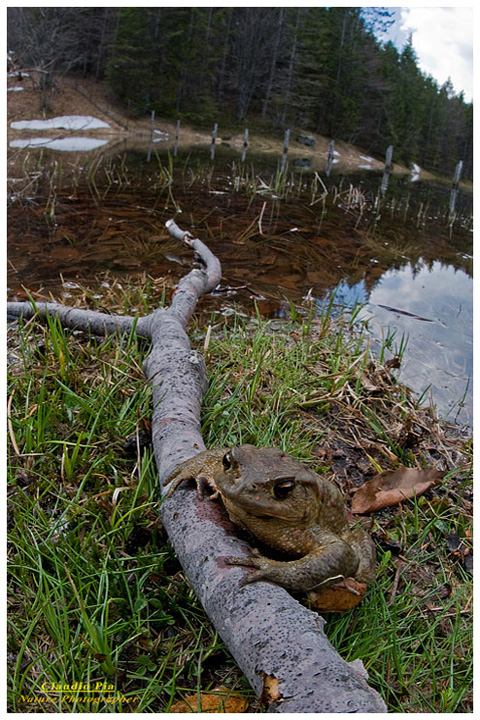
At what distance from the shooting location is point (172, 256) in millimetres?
6750

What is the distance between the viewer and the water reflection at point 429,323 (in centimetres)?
462

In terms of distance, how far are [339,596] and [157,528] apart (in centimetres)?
83

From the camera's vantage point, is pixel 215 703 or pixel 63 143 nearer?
pixel 215 703

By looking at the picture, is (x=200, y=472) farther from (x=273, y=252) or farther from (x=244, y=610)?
(x=273, y=252)

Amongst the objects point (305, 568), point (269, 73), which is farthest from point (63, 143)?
point (269, 73)

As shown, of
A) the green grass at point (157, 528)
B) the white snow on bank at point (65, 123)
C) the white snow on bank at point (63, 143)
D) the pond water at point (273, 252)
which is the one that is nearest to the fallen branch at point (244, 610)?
the green grass at point (157, 528)

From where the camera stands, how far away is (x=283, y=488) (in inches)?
75.3

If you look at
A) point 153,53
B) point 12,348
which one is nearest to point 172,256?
point 12,348

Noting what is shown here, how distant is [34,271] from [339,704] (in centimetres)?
548

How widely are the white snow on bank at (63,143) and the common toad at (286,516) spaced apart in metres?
19.5

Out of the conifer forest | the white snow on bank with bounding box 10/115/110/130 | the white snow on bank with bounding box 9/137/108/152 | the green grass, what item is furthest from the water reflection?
the conifer forest

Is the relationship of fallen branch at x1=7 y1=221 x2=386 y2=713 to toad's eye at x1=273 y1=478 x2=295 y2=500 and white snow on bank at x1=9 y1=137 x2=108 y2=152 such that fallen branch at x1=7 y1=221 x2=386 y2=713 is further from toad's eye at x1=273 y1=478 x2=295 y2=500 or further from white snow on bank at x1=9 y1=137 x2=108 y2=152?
white snow on bank at x1=9 y1=137 x2=108 y2=152

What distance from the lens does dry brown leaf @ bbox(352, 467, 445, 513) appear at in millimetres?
2783

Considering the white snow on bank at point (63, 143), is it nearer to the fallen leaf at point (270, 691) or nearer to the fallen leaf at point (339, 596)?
the fallen leaf at point (339, 596)
